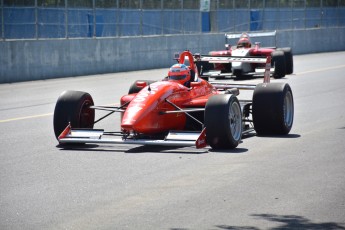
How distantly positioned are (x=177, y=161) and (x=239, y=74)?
16.3m

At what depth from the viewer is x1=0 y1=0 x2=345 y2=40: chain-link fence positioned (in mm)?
29109

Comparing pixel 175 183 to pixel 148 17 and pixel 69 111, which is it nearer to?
pixel 69 111

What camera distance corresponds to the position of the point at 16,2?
30281 millimetres

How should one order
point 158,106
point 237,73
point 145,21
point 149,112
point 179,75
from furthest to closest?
point 145,21, point 237,73, point 179,75, point 158,106, point 149,112

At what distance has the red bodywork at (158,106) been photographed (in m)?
11.8

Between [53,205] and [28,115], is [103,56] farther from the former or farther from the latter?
[53,205]

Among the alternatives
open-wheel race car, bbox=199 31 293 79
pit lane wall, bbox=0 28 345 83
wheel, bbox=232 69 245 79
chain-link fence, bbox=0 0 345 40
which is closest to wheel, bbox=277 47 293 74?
open-wheel race car, bbox=199 31 293 79

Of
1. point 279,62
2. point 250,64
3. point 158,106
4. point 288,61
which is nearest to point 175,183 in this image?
point 158,106

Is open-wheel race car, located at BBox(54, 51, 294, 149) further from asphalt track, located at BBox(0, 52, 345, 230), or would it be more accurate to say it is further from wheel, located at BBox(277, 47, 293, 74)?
wheel, located at BBox(277, 47, 293, 74)

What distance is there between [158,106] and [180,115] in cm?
53

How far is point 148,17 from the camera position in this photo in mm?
36000

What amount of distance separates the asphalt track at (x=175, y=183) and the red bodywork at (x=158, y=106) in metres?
0.36

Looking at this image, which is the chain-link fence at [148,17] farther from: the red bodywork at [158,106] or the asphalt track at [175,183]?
the red bodywork at [158,106]

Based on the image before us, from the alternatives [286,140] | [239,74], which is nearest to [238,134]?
[286,140]
